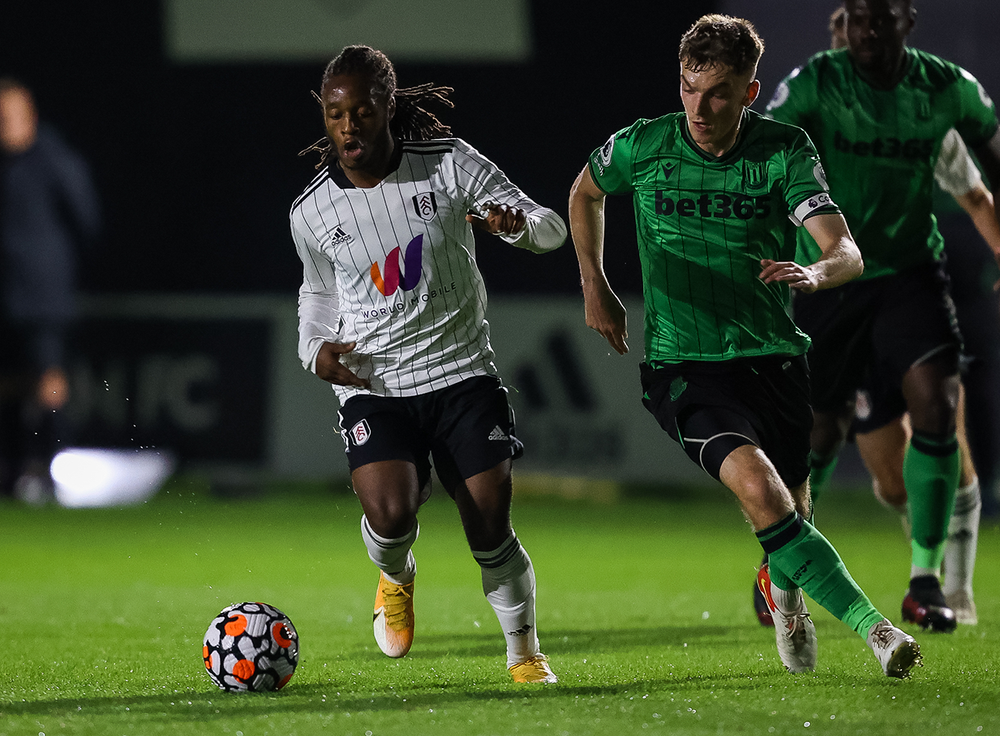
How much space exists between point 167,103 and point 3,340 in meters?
2.21

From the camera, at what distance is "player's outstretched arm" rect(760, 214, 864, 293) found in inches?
149

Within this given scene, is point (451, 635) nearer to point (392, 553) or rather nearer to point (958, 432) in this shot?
point (392, 553)

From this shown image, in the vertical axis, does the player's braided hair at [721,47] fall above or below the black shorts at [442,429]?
above

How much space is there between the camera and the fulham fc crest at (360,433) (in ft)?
14.7

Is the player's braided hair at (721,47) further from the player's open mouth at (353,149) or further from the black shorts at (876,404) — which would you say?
the black shorts at (876,404)

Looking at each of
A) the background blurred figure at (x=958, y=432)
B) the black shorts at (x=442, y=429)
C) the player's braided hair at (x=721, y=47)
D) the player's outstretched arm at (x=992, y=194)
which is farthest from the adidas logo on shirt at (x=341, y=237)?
the player's outstretched arm at (x=992, y=194)

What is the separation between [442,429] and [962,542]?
249cm

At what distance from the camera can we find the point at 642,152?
4.45 m

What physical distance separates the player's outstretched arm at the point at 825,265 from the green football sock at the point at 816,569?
669 mm

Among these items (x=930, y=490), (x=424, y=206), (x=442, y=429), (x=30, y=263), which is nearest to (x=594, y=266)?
(x=424, y=206)

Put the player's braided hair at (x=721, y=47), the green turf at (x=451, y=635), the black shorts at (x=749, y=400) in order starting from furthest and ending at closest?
the black shorts at (x=749, y=400) < the player's braided hair at (x=721, y=47) < the green turf at (x=451, y=635)

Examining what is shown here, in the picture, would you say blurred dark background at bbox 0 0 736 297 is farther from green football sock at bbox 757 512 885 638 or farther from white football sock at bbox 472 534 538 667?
green football sock at bbox 757 512 885 638

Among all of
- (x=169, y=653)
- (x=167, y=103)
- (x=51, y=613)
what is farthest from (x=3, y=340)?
(x=169, y=653)

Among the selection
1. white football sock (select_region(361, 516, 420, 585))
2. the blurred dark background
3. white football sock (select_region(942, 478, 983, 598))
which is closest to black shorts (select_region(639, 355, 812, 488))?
white football sock (select_region(361, 516, 420, 585))
